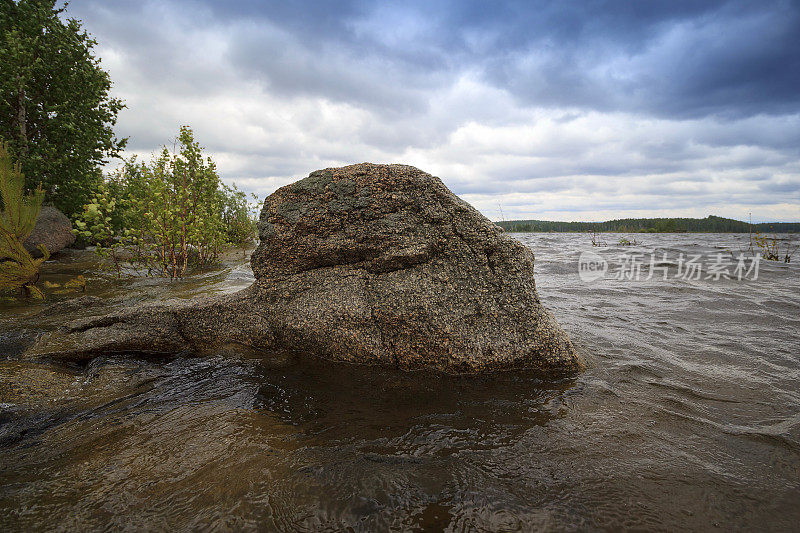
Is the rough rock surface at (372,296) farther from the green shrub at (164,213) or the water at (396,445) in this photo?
the green shrub at (164,213)

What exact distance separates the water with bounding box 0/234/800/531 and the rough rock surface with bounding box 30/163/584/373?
0.29 metres

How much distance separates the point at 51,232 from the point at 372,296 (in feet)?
48.7

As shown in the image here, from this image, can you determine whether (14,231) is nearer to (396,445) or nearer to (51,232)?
(396,445)

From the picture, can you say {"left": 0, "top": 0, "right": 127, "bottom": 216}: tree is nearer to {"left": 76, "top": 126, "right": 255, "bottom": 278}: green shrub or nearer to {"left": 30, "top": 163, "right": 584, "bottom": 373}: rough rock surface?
{"left": 76, "top": 126, "right": 255, "bottom": 278}: green shrub

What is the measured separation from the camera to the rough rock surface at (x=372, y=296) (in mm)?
3869

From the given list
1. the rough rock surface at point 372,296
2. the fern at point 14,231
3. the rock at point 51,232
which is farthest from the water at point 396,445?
the rock at point 51,232

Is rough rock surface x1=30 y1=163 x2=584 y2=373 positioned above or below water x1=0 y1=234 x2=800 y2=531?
above

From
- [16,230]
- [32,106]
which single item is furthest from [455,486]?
[32,106]

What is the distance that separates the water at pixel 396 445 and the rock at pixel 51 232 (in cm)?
1026

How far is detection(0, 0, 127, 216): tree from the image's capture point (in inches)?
442

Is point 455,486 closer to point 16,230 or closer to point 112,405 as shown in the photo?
point 112,405

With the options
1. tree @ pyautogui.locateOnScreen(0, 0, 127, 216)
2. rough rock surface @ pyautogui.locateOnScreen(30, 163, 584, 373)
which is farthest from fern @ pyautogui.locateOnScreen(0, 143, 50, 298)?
tree @ pyautogui.locateOnScreen(0, 0, 127, 216)

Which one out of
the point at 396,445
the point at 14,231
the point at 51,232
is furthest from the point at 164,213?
the point at 396,445

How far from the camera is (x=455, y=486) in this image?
2.23m
